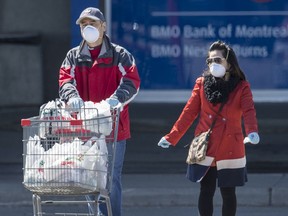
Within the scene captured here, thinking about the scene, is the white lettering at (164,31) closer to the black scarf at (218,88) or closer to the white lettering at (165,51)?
the white lettering at (165,51)

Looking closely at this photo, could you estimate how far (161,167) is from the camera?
10867mm

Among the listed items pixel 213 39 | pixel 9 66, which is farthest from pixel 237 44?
pixel 9 66

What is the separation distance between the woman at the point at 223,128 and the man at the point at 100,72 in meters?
0.47

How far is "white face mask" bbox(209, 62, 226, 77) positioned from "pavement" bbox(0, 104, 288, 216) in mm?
2561

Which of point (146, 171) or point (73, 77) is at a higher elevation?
point (73, 77)

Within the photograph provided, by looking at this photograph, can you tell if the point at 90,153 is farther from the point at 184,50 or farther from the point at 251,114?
the point at 184,50

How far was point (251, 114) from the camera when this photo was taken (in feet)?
22.8

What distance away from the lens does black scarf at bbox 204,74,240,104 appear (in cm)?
699

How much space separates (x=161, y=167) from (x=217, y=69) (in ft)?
13.2

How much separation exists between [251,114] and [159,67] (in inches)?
190

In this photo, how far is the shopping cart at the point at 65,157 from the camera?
19.3 ft

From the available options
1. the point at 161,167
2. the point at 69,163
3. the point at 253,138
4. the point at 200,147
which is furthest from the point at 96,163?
the point at 161,167

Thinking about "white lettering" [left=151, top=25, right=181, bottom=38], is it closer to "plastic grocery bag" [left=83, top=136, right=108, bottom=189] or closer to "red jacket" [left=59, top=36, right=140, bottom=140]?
"red jacket" [left=59, top=36, right=140, bottom=140]

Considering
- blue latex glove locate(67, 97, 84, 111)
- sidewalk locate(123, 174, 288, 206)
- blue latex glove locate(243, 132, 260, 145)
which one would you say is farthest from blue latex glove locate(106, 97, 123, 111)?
sidewalk locate(123, 174, 288, 206)
